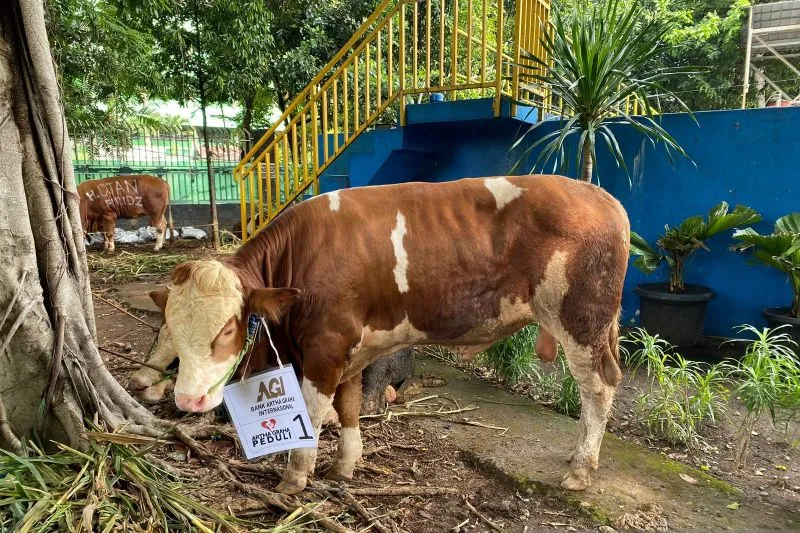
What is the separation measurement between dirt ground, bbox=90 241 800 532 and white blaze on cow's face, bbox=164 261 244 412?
1.93 feet

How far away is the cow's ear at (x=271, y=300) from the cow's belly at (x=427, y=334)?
0.47 m

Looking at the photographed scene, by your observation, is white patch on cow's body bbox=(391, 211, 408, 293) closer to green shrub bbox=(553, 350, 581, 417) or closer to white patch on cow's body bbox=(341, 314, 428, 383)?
white patch on cow's body bbox=(341, 314, 428, 383)

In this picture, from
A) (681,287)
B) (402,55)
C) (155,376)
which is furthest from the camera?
(402,55)

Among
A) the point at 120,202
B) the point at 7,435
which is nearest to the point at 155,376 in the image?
the point at 7,435

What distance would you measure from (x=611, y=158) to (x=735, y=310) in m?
1.98

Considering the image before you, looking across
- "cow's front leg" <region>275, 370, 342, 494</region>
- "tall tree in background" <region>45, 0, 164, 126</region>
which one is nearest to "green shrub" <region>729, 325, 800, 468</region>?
"cow's front leg" <region>275, 370, 342, 494</region>

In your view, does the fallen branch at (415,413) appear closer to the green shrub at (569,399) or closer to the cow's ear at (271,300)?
the green shrub at (569,399)

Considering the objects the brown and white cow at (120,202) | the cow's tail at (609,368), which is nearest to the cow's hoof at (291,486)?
the cow's tail at (609,368)

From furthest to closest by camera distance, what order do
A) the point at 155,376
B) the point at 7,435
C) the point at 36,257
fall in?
the point at 155,376 < the point at 36,257 < the point at 7,435

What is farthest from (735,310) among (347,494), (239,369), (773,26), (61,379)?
(773,26)

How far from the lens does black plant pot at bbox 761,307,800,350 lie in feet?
14.6

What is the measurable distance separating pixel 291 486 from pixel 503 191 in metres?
1.83

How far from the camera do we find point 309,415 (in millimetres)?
2582

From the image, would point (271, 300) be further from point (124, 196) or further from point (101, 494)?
point (124, 196)
